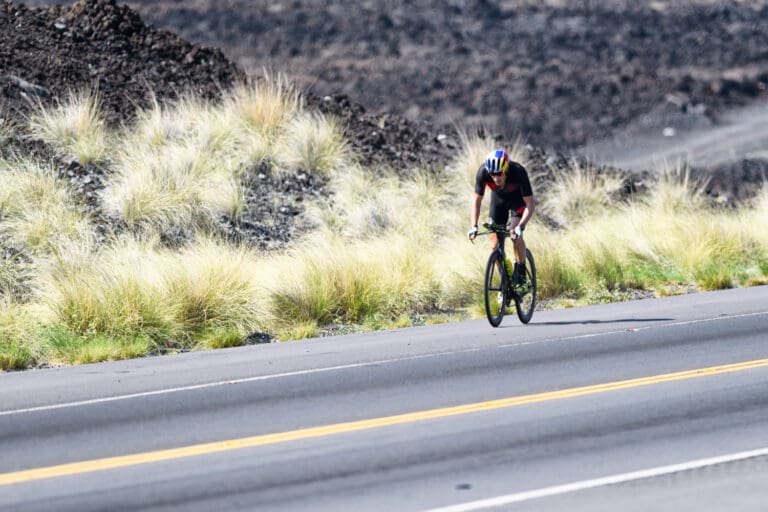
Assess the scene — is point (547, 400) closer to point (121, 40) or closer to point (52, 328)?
point (52, 328)

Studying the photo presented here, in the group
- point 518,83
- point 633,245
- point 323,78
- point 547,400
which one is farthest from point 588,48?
point 547,400

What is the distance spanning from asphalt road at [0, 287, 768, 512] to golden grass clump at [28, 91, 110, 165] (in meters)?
9.37

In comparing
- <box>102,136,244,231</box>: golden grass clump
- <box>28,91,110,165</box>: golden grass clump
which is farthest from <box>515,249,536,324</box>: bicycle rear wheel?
<box>28,91,110,165</box>: golden grass clump

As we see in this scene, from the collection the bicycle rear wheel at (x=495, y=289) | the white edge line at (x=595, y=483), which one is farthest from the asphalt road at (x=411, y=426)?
the bicycle rear wheel at (x=495, y=289)

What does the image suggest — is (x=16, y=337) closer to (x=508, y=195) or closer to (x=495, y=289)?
(x=495, y=289)

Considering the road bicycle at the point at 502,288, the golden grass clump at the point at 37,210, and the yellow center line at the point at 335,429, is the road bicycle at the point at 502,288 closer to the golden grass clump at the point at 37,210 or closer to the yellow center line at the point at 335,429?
the yellow center line at the point at 335,429

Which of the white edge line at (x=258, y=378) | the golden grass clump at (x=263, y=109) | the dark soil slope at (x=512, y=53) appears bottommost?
the white edge line at (x=258, y=378)

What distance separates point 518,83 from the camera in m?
48.5

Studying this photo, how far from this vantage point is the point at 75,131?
864 inches

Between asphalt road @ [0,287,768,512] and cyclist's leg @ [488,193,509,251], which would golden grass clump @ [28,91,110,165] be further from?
cyclist's leg @ [488,193,509,251]

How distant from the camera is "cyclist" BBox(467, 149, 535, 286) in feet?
43.2

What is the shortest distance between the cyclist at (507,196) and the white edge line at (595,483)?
5387 millimetres

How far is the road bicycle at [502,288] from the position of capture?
44.0 ft

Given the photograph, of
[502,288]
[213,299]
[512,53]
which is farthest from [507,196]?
[512,53]
